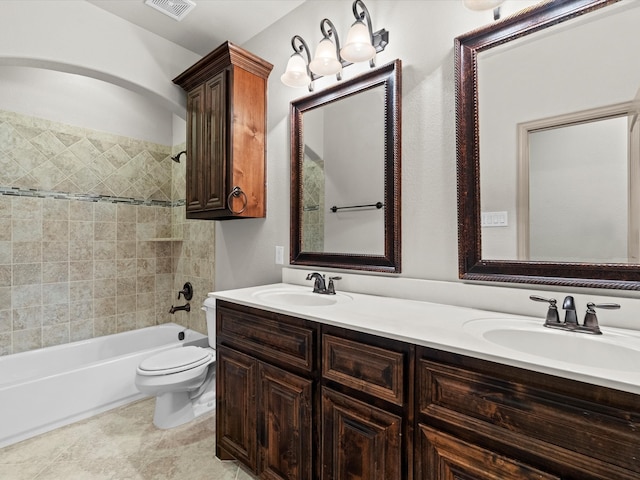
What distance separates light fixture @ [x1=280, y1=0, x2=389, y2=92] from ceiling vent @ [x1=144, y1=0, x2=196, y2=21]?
71 cm

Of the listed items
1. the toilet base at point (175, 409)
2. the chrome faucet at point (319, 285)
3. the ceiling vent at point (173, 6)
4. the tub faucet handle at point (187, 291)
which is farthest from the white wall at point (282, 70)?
the toilet base at point (175, 409)

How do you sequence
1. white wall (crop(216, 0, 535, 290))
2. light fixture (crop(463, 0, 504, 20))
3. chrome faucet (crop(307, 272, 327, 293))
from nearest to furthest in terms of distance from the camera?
light fixture (crop(463, 0, 504, 20)) → white wall (crop(216, 0, 535, 290)) → chrome faucet (crop(307, 272, 327, 293))

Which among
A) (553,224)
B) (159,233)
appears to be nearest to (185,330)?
(159,233)

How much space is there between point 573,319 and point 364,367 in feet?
2.21

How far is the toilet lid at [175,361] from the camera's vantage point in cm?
205

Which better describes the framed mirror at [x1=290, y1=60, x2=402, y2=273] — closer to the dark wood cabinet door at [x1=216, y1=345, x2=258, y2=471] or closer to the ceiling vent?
the dark wood cabinet door at [x1=216, y1=345, x2=258, y2=471]

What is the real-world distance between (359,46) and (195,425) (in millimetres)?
2418

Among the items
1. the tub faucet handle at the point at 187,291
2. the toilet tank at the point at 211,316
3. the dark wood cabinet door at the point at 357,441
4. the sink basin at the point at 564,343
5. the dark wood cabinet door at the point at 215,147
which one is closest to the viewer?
the sink basin at the point at 564,343

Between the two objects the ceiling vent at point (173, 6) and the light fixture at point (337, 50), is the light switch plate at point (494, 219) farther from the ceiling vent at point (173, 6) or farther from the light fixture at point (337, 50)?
the ceiling vent at point (173, 6)

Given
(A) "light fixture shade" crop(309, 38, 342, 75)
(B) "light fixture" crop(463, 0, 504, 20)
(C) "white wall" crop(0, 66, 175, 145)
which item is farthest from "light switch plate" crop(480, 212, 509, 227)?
(C) "white wall" crop(0, 66, 175, 145)

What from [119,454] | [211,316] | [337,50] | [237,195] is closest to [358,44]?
[337,50]

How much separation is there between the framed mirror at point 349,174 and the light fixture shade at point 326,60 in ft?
0.40

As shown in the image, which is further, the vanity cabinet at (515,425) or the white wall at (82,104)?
the white wall at (82,104)

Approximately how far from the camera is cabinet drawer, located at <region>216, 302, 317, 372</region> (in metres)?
1.29
